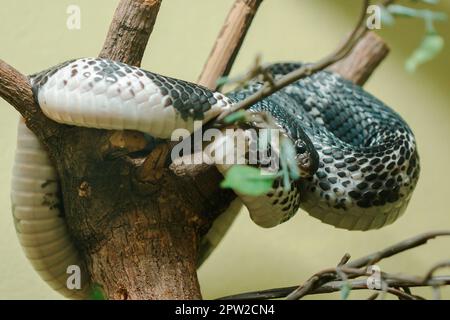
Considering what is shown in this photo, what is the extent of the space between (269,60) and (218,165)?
1468 mm

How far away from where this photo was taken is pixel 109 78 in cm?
124

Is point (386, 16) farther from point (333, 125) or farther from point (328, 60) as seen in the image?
point (333, 125)

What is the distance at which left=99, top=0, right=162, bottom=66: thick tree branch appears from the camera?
4.83 ft

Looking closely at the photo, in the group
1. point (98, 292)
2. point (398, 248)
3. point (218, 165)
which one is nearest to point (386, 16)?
point (398, 248)

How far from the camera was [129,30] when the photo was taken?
4.84 feet

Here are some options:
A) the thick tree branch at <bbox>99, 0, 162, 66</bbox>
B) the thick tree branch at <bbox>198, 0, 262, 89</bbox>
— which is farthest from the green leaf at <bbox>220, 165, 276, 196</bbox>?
the thick tree branch at <bbox>198, 0, 262, 89</bbox>

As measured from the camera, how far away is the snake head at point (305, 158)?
147cm

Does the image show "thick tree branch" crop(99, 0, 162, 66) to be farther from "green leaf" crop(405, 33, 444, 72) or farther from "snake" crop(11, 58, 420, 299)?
"green leaf" crop(405, 33, 444, 72)

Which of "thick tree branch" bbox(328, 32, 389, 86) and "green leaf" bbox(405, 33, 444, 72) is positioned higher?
"thick tree branch" bbox(328, 32, 389, 86)

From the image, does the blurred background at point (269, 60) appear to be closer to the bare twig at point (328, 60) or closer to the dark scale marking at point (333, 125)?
the dark scale marking at point (333, 125)

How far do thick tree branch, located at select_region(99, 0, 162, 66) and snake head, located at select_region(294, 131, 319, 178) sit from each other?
451mm

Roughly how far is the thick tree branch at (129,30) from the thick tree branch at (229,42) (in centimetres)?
42

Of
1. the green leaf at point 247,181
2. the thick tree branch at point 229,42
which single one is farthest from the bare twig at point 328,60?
the thick tree branch at point 229,42

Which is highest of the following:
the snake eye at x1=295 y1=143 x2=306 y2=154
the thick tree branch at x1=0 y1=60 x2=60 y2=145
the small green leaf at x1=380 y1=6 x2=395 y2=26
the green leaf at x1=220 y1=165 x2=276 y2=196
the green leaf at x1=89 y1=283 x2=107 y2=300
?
the small green leaf at x1=380 y1=6 x2=395 y2=26
